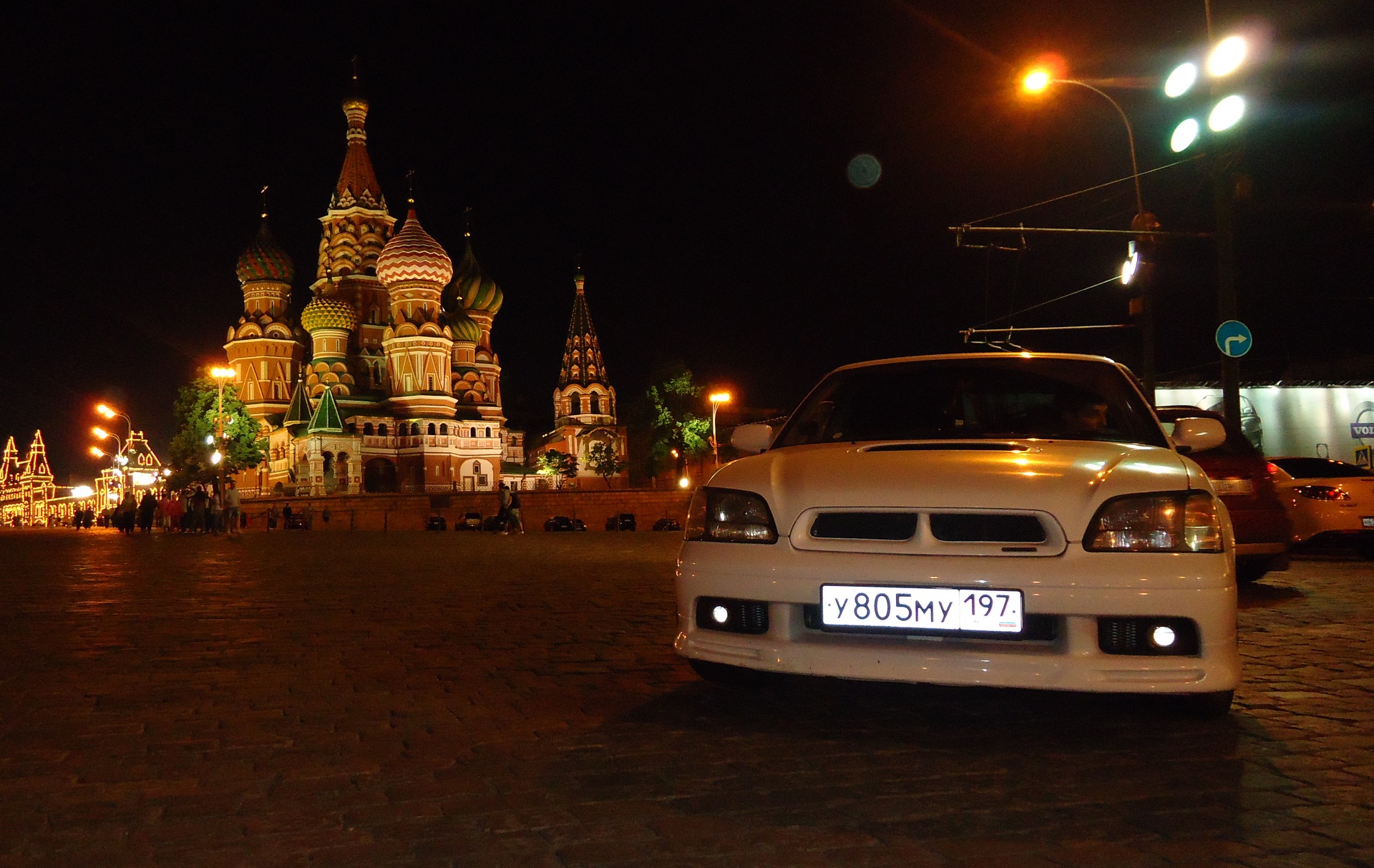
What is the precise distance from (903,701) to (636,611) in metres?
4.24

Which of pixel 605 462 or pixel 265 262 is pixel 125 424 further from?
pixel 605 462

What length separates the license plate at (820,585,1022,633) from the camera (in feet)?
13.1

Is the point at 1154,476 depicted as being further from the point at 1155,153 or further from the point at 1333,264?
the point at 1333,264

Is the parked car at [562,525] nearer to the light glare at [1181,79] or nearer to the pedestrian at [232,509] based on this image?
the pedestrian at [232,509]

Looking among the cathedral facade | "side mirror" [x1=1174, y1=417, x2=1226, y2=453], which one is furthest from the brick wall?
"side mirror" [x1=1174, y1=417, x2=1226, y2=453]

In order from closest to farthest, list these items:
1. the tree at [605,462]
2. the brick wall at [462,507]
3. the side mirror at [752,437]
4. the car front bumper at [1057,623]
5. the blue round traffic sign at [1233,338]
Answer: the car front bumper at [1057,623] → the side mirror at [752,437] → the blue round traffic sign at [1233,338] → the brick wall at [462,507] → the tree at [605,462]

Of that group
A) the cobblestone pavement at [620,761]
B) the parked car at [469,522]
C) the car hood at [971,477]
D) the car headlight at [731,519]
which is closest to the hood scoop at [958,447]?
the car hood at [971,477]

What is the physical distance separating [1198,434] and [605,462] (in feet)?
293

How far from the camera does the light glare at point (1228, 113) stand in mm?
12320

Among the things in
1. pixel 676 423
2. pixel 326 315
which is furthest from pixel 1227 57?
pixel 326 315

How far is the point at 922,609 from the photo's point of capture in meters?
4.09

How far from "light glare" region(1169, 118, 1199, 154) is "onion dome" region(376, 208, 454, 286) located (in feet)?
257

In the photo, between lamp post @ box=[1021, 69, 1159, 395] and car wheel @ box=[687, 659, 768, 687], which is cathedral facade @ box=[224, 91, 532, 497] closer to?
lamp post @ box=[1021, 69, 1159, 395]

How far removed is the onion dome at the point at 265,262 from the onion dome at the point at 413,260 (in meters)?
8.82
